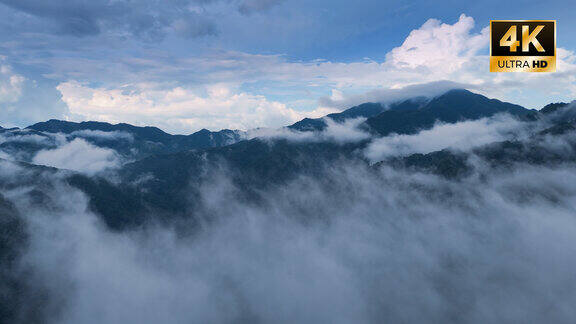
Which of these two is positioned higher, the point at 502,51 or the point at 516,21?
the point at 516,21

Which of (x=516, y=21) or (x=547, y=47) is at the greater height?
(x=516, y=21)
